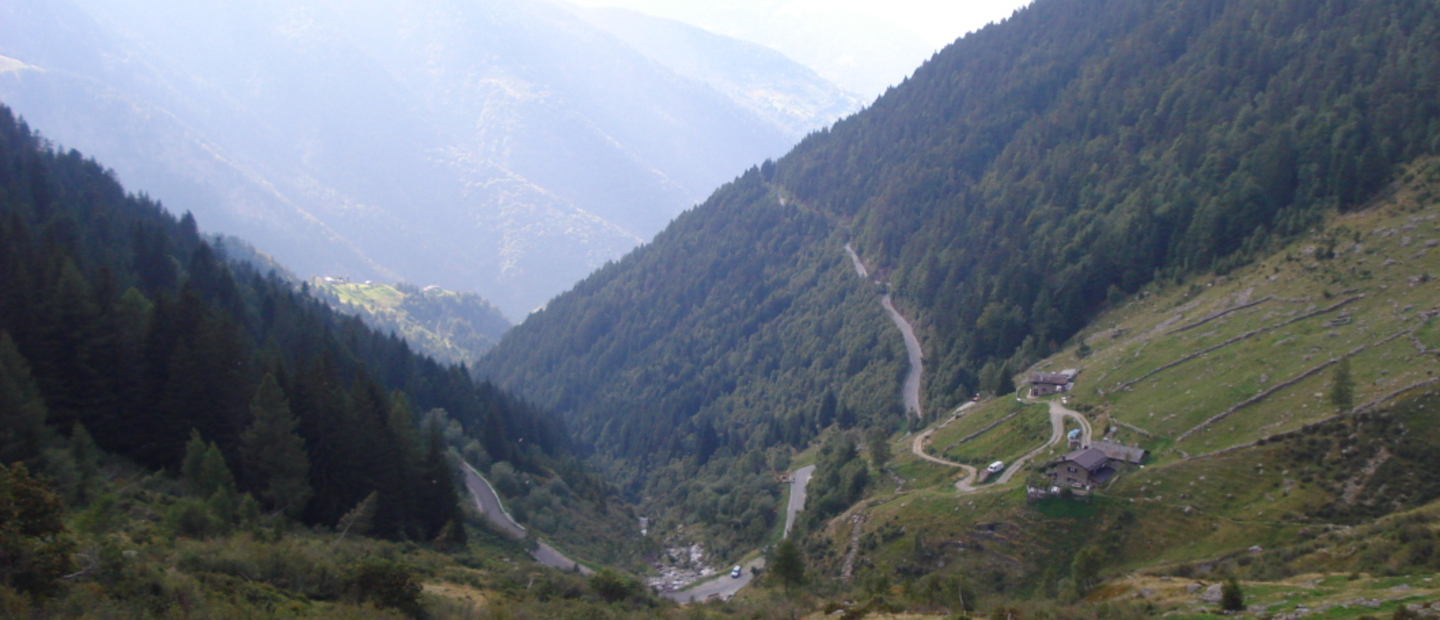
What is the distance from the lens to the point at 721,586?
78.7m

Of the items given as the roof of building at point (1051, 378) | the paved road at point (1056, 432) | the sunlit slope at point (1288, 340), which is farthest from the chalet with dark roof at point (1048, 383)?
the paved road at point (1056, 432)

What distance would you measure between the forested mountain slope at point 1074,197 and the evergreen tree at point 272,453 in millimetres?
58814

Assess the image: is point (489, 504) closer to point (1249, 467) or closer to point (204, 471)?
point (204, 471)

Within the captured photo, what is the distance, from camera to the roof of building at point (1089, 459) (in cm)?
6031

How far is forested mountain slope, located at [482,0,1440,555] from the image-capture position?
103 meters

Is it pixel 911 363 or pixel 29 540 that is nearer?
pixel 29 540

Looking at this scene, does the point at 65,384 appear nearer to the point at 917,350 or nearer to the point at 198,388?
the point at 198,388

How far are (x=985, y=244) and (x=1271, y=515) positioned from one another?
100513mm

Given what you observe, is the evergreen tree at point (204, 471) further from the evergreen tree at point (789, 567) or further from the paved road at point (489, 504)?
the evergreen tree at point (789, 567)

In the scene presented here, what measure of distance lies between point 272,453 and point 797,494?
65.6 metres

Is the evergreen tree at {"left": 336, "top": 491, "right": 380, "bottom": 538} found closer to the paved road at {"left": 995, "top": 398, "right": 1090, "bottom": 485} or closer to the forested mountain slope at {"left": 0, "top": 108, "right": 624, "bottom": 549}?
the forested mountain slope at {"left": 0, "top": 108, "right": 624, "bottom": 549}

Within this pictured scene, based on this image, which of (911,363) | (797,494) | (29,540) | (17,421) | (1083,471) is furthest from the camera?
(911,363)

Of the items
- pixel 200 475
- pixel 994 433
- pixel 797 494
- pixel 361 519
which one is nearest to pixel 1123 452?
pixel 994 433

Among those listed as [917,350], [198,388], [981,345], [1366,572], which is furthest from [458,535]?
[917,350]
